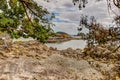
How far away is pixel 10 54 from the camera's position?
79.5ft

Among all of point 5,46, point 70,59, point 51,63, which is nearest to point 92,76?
point 51,63

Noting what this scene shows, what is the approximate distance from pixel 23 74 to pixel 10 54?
5823 millimetres

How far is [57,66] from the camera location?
22688 mm

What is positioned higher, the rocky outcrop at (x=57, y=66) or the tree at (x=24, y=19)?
the tree at (x=24, y=19)

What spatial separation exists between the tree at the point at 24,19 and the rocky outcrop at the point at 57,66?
10.4 feet

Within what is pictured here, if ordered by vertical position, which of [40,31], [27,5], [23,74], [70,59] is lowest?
[70,59]

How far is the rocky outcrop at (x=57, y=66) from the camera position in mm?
19062

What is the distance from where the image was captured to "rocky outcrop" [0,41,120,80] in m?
19.1

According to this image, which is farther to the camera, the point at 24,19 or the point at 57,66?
the point at 57,66

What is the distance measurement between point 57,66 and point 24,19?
710 cm

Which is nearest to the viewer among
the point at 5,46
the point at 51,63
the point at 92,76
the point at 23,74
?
the point at 23,74

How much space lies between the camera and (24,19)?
658 inches

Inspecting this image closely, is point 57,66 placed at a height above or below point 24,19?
below

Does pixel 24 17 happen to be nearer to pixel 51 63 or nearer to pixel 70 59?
pixel 51 63
